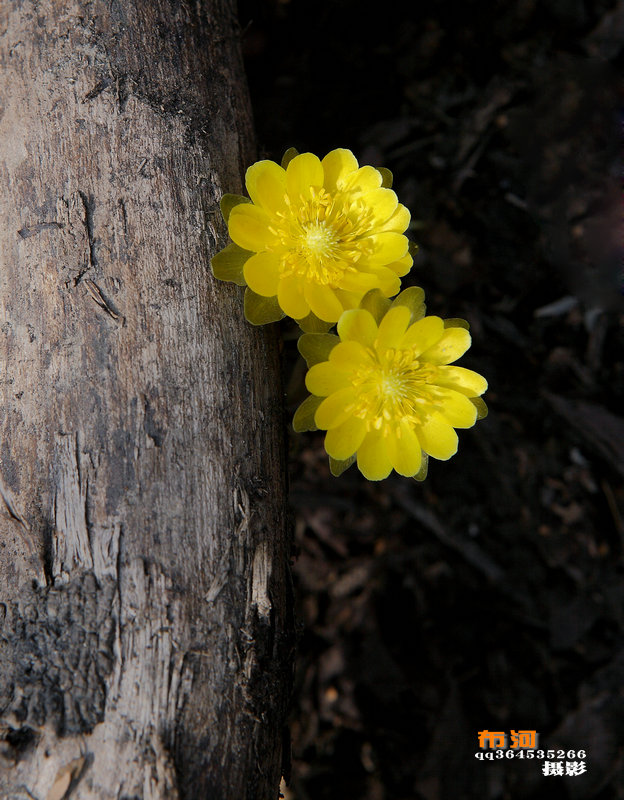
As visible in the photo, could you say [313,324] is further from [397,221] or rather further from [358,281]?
[397,221]

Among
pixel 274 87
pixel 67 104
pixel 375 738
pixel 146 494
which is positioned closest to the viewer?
pixel 146 494

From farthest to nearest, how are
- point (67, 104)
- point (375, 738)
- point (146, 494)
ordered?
1. point (375, 738)
2. point (67, 104)
3. point (146, 494)

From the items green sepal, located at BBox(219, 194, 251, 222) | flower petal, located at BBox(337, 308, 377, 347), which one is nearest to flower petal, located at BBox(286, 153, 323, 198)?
green sepal, located at BBox(219, 194, 251, 222)

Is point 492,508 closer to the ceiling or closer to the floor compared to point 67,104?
closer to the floor

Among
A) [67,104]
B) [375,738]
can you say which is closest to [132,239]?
[67,104]

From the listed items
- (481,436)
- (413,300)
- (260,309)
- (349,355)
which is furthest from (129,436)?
(481,436)

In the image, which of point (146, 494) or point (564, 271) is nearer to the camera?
point (146, 494)

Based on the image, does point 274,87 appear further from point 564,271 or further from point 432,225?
point 564,271
